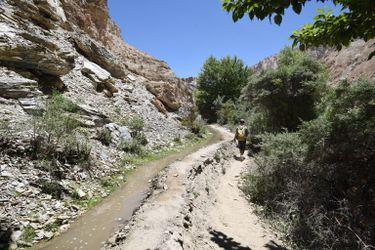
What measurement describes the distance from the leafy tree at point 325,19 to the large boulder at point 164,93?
22869 millimetres

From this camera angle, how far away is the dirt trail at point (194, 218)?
5504 mm

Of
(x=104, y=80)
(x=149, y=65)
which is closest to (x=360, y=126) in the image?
(x=104, y=80)

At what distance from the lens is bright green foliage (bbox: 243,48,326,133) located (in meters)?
16.4

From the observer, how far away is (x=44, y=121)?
29.6 feet

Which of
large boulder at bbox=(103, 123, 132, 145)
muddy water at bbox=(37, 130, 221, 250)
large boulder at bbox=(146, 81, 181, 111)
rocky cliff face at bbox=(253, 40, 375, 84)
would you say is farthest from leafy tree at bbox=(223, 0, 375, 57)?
rocky cliff face at bbox=(253, 40, 375, 84)

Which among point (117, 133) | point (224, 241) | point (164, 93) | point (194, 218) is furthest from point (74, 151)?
point (164, 93)

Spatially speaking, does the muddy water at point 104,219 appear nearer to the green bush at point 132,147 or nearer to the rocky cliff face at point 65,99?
the rocky cliff face at point 65,99

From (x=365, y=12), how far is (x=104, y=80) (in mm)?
17768

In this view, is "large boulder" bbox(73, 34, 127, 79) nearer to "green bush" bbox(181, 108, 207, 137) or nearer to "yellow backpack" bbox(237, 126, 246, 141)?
"green bush" bbox(181, 108, 207, 137)

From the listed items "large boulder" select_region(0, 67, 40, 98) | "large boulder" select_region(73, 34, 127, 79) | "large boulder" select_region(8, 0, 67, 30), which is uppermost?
"large boulder" select_region(8, 0, 67, 30)

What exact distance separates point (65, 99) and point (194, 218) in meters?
8.97

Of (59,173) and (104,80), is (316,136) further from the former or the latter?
(104,80)

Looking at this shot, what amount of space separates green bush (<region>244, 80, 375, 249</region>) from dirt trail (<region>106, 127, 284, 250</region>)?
83cm

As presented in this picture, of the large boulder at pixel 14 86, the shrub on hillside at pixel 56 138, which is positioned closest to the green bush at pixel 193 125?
the large boulder at pixel 14 86
